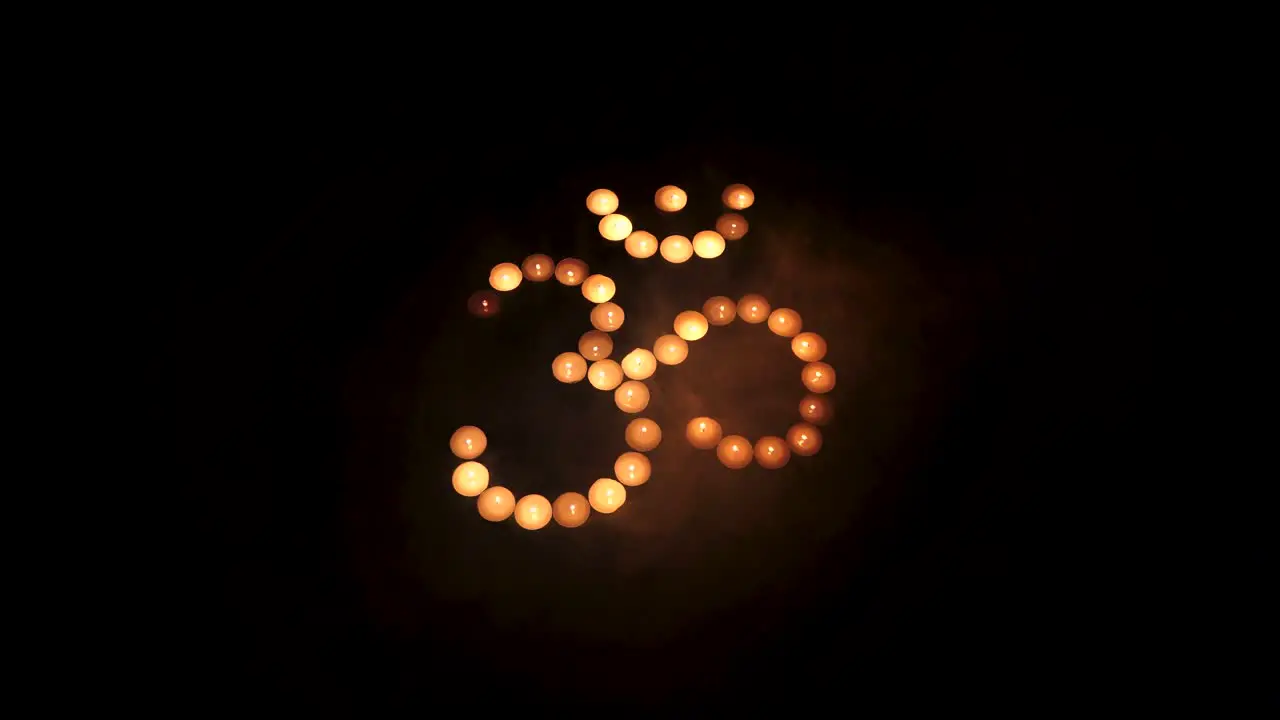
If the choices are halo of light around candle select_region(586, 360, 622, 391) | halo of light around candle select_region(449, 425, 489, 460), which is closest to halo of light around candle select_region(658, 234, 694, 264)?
halo of light around candle select_region(586, 360, 622, 391)

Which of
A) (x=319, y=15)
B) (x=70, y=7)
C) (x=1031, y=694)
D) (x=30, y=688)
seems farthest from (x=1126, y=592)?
(x=70, y=7)

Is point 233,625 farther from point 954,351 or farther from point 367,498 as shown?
point 954,351

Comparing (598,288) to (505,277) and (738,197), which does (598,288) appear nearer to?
(505,277)

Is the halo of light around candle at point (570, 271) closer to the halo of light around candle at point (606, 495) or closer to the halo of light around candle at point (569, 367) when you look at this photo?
the halo of light around candle at point (569, 367)

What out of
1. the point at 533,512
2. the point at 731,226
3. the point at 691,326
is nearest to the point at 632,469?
the point at 533,512

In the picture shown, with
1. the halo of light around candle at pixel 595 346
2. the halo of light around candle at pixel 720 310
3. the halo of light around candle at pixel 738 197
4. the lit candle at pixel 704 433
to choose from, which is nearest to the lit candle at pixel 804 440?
the lit candle at pixel 704 433

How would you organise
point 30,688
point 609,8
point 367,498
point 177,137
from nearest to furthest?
point 30,688
point 367,498
point 177,137
point 609,8

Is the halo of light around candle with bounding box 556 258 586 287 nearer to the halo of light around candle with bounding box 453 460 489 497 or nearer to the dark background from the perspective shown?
the dark background
